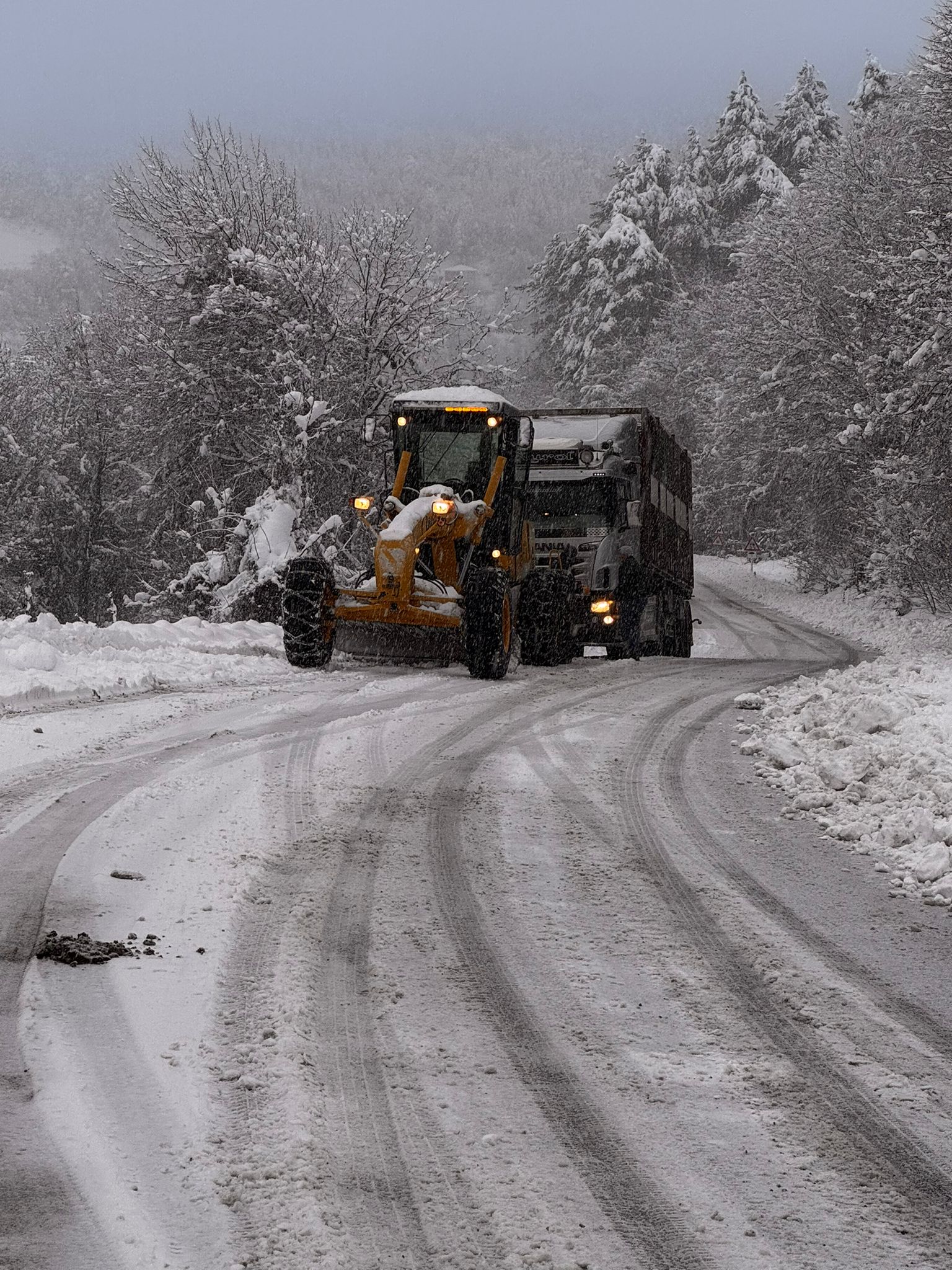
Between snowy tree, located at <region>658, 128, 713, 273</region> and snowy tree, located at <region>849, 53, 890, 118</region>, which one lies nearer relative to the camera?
snowy tree, located at <region>849, 53, 890, 118</region>

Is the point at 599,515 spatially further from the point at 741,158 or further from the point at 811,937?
the point at 741,158

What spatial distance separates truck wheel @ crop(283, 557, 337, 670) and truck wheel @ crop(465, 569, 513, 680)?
1.50m

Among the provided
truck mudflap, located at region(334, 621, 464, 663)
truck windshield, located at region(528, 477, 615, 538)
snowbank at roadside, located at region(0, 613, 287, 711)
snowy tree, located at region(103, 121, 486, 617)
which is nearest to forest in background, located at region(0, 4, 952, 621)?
snowy tree, located at region(103, 121, 486, 617)

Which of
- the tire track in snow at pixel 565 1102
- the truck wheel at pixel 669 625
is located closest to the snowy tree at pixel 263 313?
the truck wheel at pixel 669 625

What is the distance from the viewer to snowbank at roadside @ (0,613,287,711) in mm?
9602

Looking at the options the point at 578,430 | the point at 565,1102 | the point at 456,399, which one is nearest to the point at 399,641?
the point at 456,399

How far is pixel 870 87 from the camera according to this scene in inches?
2035

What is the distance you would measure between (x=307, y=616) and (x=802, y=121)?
187 ft

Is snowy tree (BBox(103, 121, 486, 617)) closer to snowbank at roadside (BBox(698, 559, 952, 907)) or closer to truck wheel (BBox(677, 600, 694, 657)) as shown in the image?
truck wheel (BBox(677, 600, 694, 657))

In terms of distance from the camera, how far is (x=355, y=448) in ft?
75.5

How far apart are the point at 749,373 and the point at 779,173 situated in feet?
85.0

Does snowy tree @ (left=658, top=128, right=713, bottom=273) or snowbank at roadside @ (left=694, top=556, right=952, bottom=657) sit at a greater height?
snowy tree @ (left=658, top=128, right=713, bottom=273)

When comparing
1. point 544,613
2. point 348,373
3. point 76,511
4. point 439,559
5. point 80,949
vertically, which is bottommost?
point 80,949

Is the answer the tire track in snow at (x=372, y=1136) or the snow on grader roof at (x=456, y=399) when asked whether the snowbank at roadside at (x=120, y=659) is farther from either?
the tire track in snow at (x=372, y=1136)
